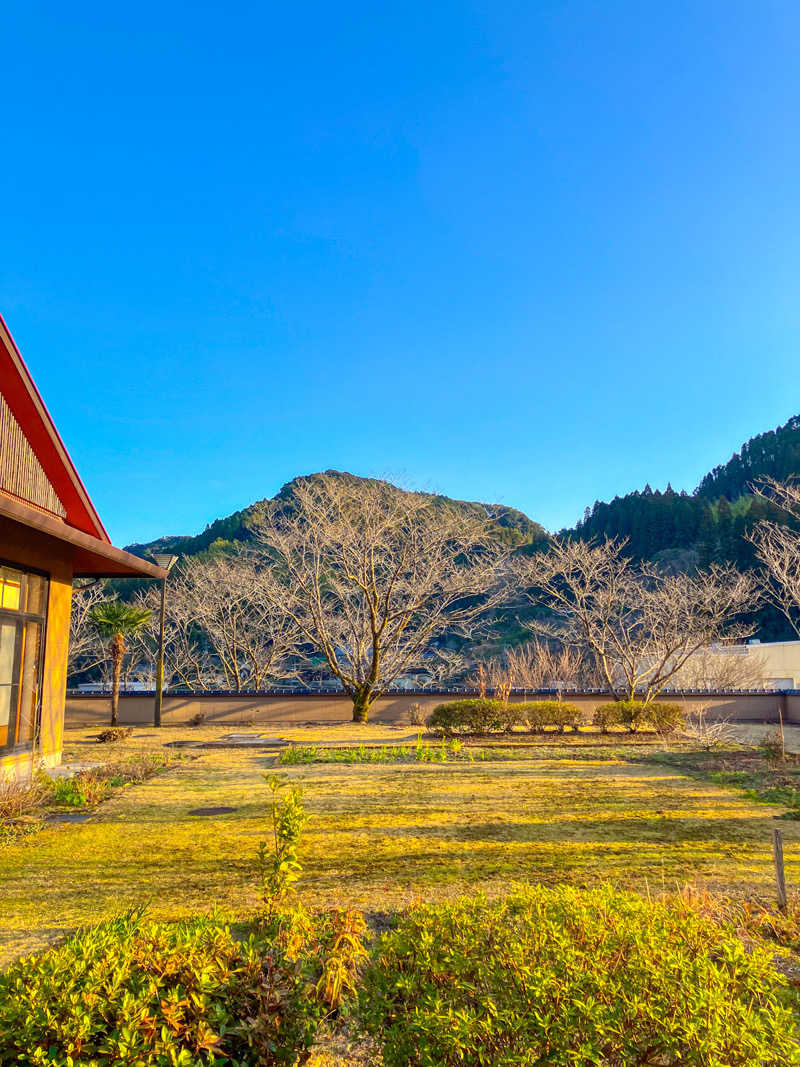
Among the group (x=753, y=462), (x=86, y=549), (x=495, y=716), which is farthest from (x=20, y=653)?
(x=753, y=462)

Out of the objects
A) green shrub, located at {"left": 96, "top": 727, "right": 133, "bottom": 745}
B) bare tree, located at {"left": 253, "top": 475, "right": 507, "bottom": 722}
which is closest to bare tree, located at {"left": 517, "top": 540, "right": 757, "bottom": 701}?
bare tree, located at {"left": 253, "top": 475, "right": 507, "bottom": 722}

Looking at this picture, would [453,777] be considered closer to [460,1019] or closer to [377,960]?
[377,960]

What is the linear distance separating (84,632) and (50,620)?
28.2 metres

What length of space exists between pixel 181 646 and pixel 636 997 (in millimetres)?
38940

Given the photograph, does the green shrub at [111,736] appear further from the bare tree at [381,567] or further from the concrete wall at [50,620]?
the bare tree at [381,567]

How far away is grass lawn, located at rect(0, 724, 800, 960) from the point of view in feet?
18.1

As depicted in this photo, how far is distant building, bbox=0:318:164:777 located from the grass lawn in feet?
7.42

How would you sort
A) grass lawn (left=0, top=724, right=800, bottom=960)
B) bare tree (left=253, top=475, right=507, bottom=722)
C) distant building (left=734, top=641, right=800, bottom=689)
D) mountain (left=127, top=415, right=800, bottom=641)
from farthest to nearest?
mountain (left=127, top=415, right=800, bottom=641) < distant building (left=734, top=641, right=800, bottom=689) < bare tree (left=253, top=475, right=507, bottom=722) < grass lawn (left=0, top=724, right=800, bottom=960)

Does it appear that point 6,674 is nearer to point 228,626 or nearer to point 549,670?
point 228,626

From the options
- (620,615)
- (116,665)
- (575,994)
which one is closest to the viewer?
(575,994)

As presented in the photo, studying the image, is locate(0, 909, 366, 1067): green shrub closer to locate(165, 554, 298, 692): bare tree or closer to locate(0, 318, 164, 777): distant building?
locate(0, 318, 164, 777): distant building

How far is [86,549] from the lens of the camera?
1102 centimetres

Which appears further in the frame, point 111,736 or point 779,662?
point 779,662

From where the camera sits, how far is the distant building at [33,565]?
10.4 metres
